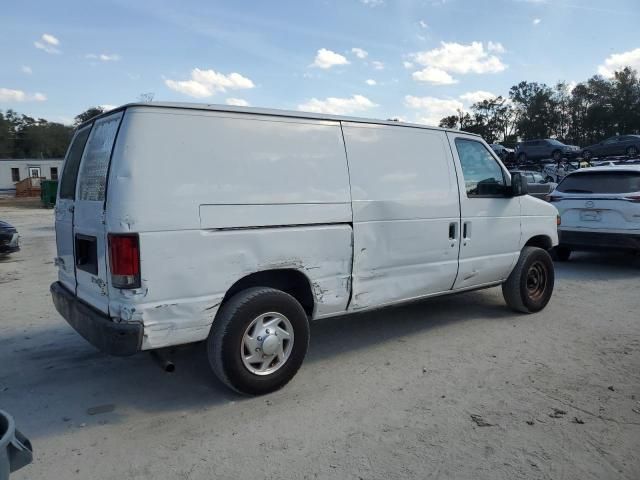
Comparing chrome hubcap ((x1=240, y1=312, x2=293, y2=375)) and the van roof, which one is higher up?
the van roof

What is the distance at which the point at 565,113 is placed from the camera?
79.8 metres

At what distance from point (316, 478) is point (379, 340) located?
8.00 ft

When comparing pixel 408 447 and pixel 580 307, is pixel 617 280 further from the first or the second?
pixel 408 447

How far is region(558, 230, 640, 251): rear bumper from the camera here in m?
8.34

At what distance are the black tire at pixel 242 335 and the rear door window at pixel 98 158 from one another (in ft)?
3.81

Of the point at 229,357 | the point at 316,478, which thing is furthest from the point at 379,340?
the point at 316,478

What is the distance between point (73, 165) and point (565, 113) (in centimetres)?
8800

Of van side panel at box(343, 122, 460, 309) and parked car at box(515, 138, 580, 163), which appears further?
parked car at box(515, 138, 580, 163)

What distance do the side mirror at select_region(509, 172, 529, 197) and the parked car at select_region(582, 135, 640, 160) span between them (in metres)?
27.9

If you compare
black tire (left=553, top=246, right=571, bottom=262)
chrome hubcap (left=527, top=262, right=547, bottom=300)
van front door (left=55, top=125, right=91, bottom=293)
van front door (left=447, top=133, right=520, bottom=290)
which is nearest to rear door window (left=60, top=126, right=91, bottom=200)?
van front door (left=55, top=125, right=91, bottom=293)

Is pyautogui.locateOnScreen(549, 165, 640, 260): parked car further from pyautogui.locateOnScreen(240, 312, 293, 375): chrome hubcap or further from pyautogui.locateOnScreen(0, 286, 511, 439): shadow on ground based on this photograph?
pyautogui.locateOnScreen(240, 312, 293, 375): chrome hubcap

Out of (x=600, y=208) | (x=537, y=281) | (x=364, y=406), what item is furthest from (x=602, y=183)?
(x=364, y=406)

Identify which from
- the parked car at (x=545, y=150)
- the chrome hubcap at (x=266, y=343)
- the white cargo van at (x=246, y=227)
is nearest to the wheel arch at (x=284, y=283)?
the white cargo van at (x=246, y=227)

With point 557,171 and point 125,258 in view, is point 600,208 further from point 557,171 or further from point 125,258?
point 557,171
